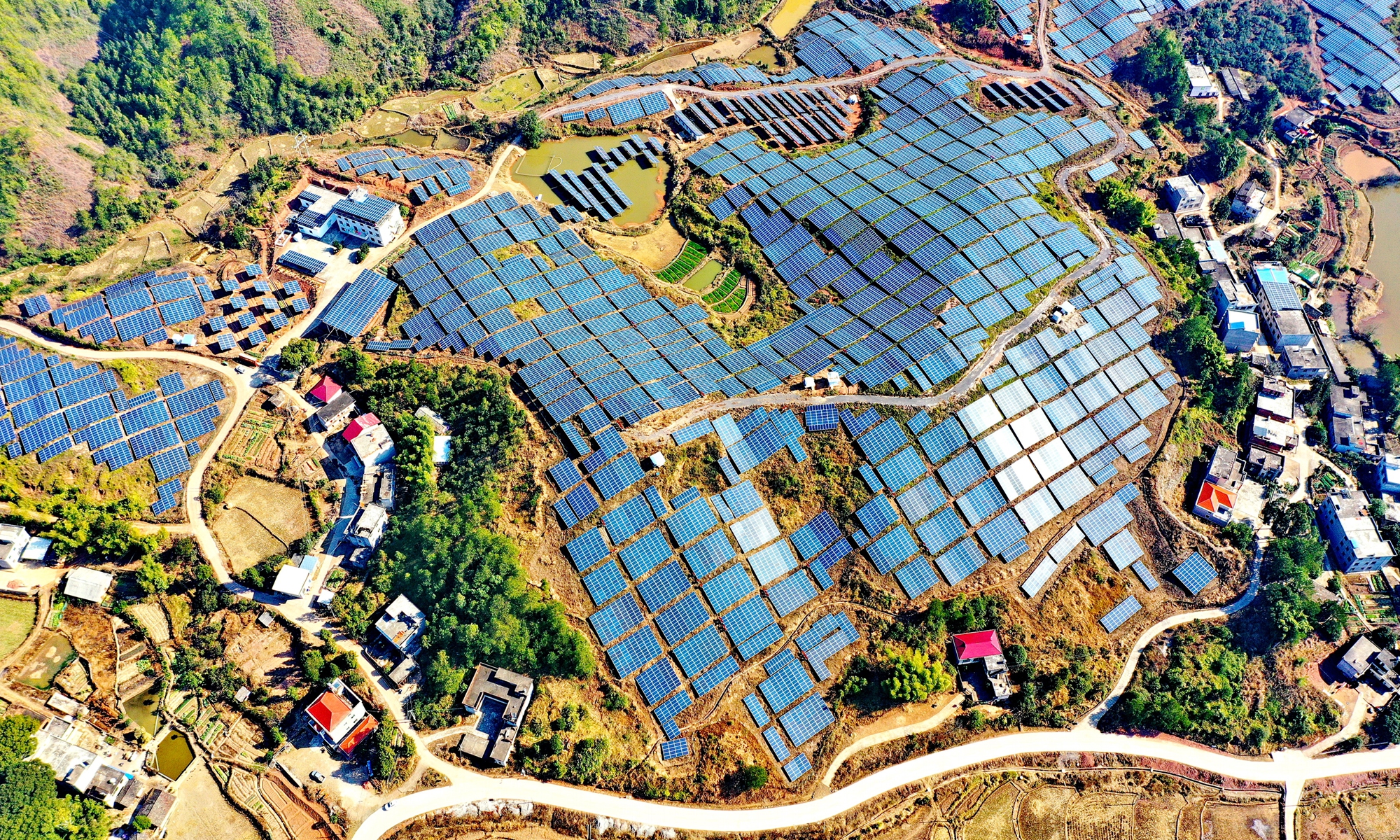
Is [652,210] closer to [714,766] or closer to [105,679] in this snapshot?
[714,766]

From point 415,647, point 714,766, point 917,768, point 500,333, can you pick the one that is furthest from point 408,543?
point 917,768

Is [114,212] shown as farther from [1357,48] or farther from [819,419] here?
[1357,48]

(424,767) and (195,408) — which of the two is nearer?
(424,767)

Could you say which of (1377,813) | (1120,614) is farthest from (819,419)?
(1377,813)

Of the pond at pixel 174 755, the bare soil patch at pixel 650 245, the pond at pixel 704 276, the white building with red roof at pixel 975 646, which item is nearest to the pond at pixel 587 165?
the bare soil patch at pixel 650 245

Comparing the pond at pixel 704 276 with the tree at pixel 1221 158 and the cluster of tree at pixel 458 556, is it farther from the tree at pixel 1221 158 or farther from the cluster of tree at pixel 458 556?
the tree at pixel 1221 158

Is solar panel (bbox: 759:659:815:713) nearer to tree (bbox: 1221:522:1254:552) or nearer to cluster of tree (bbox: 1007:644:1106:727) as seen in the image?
cluster of tree (bbox: 1007:644:1106:727)

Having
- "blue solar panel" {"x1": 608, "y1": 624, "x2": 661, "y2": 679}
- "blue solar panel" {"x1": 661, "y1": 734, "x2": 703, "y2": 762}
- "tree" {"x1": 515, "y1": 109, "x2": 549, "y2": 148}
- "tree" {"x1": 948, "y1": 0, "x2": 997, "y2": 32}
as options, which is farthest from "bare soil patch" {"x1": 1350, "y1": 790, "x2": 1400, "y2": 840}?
"tree" {"x1": 948, "y1": 0, "x2": 997, "y2": 32}
